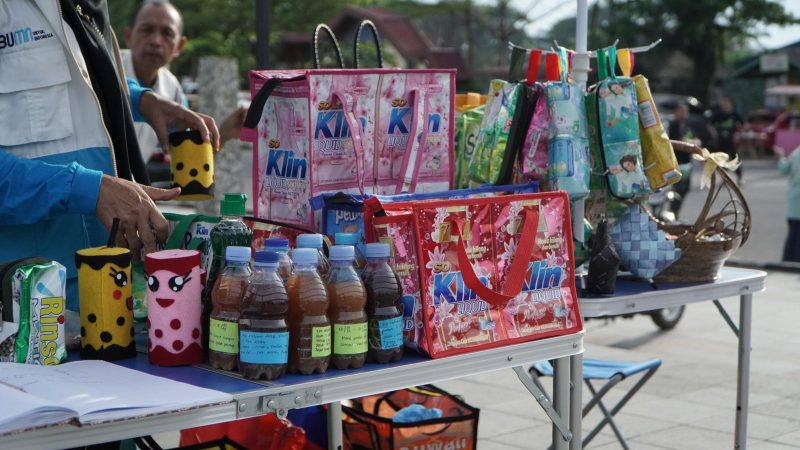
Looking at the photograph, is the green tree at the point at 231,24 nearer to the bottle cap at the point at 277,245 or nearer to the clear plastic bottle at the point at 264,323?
the bottle cap at the point at 277,245

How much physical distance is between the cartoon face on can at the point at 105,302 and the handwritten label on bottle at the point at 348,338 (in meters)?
0.48

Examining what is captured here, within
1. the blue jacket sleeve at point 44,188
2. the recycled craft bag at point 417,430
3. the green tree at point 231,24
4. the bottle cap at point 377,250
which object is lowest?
the recycled craft bag at point 417,430

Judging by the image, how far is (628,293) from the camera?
3.44m

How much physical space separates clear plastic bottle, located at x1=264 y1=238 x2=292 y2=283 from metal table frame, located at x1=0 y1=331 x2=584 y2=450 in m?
0.24

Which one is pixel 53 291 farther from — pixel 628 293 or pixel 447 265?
pixel 628 293

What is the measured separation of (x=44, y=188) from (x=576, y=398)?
1.57 meters

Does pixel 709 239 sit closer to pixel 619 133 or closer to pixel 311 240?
pixel 619 133

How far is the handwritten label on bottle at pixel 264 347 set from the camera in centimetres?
231

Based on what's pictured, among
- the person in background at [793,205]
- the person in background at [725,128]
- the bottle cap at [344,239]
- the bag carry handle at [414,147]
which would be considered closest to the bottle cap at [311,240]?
the bottle cap at [344,239]

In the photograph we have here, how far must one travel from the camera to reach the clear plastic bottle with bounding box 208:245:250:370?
7.84 feet

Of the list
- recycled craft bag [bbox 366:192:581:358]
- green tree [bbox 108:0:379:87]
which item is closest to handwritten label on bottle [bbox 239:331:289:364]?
recycled craft bag [bbox 366:192:581:358]

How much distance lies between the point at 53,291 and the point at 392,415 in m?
1.76

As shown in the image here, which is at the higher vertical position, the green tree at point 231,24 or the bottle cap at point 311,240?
the green tree at point 231,24

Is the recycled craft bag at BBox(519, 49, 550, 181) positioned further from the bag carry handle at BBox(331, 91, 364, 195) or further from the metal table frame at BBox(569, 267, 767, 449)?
the bag carry handle at BBox(331, 91, 364, 195)
